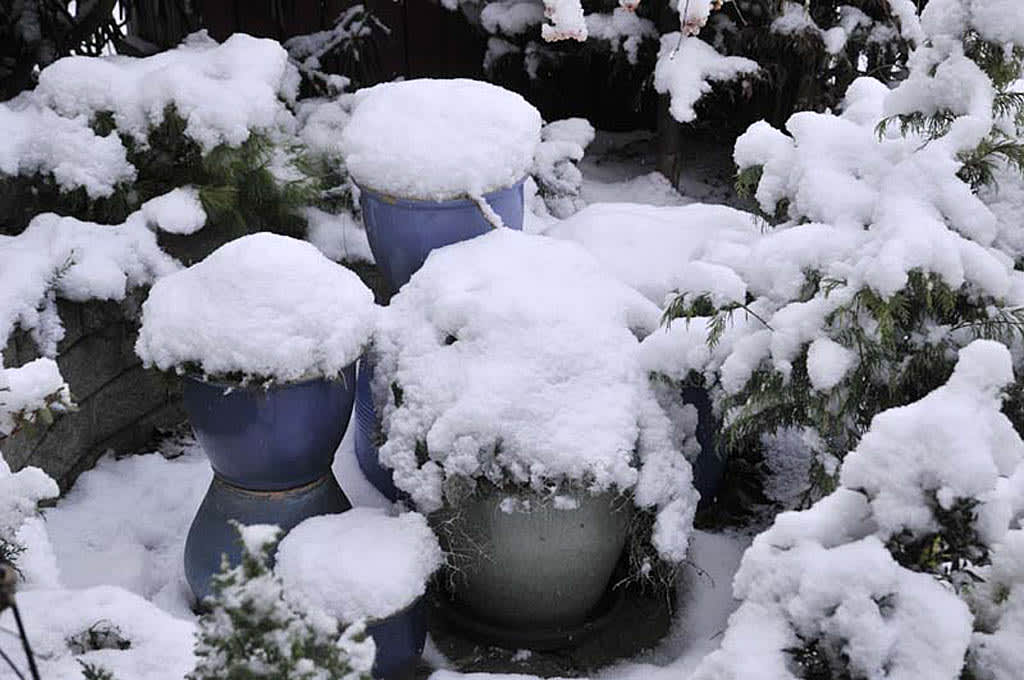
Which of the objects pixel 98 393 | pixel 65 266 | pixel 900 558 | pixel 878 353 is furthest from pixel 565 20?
pixel 900 558

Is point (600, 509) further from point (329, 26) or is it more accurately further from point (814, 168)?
point (329, 26)

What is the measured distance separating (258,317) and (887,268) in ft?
4.61

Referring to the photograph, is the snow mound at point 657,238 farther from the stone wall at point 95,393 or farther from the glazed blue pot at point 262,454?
the stone wall at point 95,393

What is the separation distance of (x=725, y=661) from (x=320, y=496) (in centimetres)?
181

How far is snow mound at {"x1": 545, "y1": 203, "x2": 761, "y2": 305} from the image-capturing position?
333 cm

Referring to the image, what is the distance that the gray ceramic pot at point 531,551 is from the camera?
2900 millimetres

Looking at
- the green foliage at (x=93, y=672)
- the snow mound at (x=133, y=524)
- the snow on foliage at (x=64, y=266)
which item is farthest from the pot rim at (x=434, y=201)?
the green foliage at (x=93, y=672)

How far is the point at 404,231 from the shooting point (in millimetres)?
3465

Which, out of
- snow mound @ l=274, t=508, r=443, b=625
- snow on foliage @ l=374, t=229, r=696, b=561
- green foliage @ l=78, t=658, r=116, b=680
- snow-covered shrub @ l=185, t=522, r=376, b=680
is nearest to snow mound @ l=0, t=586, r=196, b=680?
green foliage @ l=78, t=658, r=116, b=680

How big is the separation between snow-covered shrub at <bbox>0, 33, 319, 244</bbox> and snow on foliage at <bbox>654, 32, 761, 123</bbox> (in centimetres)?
145

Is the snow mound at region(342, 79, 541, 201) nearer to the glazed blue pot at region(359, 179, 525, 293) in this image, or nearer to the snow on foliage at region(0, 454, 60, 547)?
the glazed blue pot at region(359, 179, 525, 293)

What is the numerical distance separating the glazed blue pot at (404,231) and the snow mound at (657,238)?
0.24 meters

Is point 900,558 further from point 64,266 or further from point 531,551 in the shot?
point 64,266

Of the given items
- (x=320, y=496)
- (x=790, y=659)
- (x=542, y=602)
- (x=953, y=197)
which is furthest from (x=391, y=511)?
(x=790, y=659)
